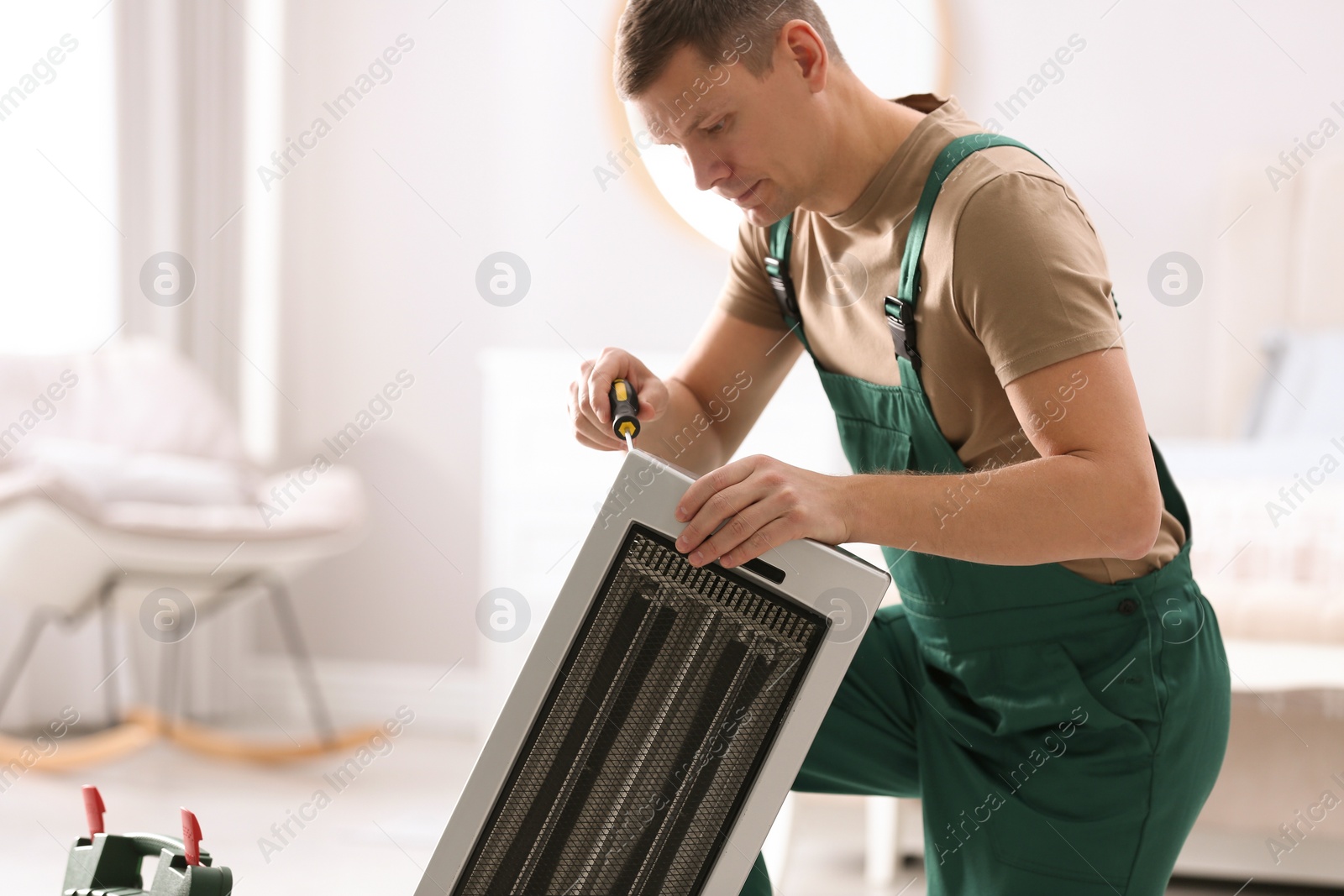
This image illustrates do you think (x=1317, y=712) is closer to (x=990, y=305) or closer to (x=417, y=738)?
(x=990, y=305)

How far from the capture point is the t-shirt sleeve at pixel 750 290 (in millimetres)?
1269

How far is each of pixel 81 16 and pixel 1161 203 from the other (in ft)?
8.04

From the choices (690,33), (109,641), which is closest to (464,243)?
(109,641)

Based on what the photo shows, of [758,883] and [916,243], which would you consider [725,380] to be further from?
[758,883]

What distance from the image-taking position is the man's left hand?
832mm

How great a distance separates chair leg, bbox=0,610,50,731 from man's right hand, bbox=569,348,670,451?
6.02 ft

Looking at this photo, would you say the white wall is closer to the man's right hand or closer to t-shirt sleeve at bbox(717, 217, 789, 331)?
t-shirt sleeve at bbox(717, 217, 789, 331)

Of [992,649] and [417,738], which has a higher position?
[992,649]

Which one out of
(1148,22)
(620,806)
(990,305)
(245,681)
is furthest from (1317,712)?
(245,681)

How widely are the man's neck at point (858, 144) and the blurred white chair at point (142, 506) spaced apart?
1.69m

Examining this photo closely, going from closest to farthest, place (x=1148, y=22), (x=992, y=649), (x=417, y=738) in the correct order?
1. (x=992, y=649)
2. (x=1148, y=22)
3. (x=417, y=738)

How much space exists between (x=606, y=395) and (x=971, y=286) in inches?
13.3

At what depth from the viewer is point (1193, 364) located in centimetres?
281

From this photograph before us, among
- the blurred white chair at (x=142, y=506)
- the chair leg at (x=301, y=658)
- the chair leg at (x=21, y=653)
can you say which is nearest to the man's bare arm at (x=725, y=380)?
the blurred white chair at (x=142, y=506)
